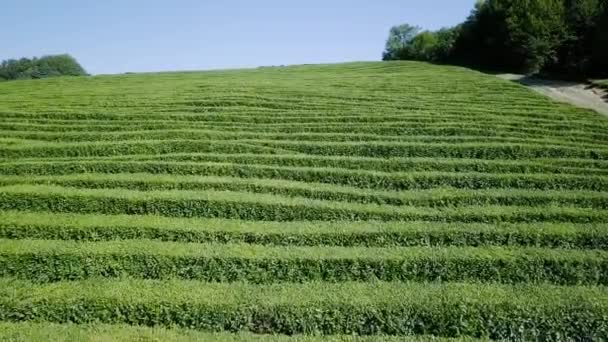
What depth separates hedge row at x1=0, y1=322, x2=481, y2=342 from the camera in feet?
36.8

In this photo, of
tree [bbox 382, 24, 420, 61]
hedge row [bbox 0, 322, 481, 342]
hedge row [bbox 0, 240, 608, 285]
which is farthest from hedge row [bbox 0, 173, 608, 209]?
tree [bbox 382, 24, 420, 61]

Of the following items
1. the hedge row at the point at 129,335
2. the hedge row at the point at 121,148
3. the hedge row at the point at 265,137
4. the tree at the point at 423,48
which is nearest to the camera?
the hedge row at the point at 129,335

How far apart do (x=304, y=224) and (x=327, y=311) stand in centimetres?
438

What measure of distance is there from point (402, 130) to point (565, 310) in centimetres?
1386

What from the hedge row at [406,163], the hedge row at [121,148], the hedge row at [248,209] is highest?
the hedge row at [121,148]

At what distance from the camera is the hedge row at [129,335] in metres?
11.2

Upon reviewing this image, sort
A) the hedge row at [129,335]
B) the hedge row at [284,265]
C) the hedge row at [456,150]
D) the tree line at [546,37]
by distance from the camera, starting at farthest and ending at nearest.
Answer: the tree line at [546,37], the hedge row at [456,150], the hedge row at [284,265], the hedge row at [129,335]

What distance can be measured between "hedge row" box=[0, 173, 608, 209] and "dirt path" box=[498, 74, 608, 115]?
45.9 ft

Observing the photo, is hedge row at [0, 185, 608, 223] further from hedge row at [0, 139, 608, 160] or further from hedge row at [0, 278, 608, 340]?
hedge row at [0, 139, 608, 160]

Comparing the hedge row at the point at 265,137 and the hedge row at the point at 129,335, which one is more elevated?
the hedge row at the point at 265,137

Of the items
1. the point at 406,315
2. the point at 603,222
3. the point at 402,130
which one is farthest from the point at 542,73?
the point at 406,315

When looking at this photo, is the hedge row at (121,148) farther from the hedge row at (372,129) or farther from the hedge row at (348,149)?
the hedge row at (372,129)

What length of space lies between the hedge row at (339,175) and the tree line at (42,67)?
249 feet

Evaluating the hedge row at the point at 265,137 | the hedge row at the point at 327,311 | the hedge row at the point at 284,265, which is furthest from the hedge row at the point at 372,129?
the hedge row at the point at 327,311
